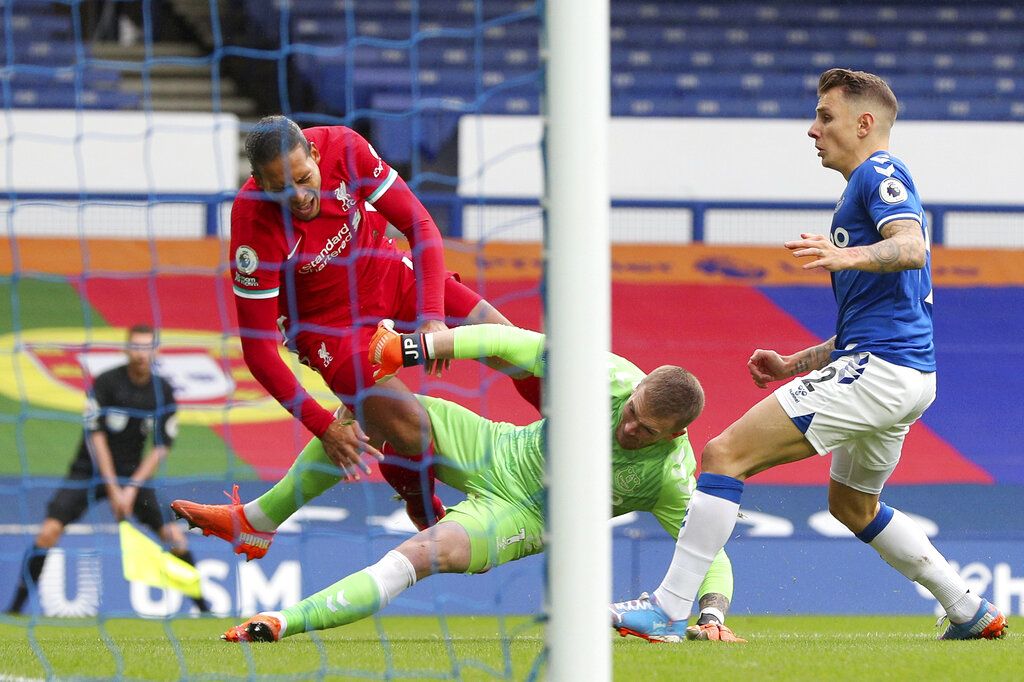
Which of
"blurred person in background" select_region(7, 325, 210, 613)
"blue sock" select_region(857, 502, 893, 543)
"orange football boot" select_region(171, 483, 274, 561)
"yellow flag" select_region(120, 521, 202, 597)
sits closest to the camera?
"blue sock" select_region(857, 502, 893, 543)

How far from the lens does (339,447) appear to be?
4.67 m

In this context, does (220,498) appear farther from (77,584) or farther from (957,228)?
(957,228)

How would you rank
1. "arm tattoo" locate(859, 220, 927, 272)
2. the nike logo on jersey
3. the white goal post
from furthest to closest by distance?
the nike logo on jersey → "arm tattoo" locate(859, 220, 927, 272) → the white goal post

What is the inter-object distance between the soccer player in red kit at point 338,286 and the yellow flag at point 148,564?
3.98 feet

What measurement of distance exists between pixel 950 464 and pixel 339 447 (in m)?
4.57

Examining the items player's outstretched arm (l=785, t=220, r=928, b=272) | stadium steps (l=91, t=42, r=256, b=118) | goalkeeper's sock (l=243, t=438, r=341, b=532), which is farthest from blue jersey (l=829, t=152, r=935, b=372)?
stadium steps (l=91, t=42, r=256, b=118)

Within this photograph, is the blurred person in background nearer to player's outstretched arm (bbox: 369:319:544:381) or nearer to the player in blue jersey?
player's outstretched arm (bbox: 369:319:544:381)

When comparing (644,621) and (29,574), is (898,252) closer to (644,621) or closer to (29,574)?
(644,621)

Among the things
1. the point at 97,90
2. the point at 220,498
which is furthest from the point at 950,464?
the point at 97,90

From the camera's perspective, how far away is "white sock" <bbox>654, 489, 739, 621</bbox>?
4188mm

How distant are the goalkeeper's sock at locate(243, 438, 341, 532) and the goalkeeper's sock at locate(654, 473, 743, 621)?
4.60ft

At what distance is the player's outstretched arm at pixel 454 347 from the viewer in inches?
173

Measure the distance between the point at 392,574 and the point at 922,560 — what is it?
179 cm

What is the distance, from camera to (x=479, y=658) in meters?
3.99
